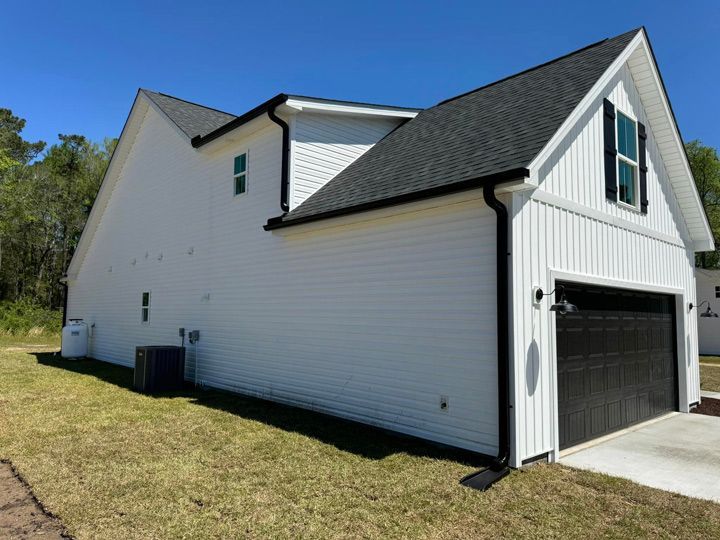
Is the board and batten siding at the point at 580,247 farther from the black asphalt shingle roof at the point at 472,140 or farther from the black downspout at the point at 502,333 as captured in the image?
the black asphalt shingle roof at the point at 472,140

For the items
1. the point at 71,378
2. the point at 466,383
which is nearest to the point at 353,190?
the point at 466,383

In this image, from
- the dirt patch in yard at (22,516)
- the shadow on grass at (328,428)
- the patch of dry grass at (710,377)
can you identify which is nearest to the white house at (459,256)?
the shadow on grass at (328,428)

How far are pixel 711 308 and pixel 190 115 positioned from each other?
2580 centimetres

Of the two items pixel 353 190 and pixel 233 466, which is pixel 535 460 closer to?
pixel 233 466

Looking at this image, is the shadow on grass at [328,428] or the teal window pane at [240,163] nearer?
the shadow on grass at [328,428]

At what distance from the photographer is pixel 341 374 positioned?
7.89 meters

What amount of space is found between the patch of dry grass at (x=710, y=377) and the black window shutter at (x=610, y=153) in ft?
26.4

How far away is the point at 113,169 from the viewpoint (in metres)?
16.5

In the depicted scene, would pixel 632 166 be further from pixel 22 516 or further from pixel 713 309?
pixel 713 309

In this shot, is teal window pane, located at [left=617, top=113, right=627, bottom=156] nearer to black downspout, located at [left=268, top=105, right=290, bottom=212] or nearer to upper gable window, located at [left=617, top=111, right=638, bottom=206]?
Answer: upper gable window, located at [left=617, top=111, right=638, bottom=206]

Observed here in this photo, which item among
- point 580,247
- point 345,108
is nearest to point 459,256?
point 580,247

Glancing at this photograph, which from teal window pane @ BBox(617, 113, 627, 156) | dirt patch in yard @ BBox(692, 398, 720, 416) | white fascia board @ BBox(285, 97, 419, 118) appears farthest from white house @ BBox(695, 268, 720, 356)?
white fascia board @ BBox(285, 97, 419, 118)

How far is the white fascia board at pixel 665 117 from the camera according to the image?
6031mm

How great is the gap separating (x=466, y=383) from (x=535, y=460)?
119 cm
